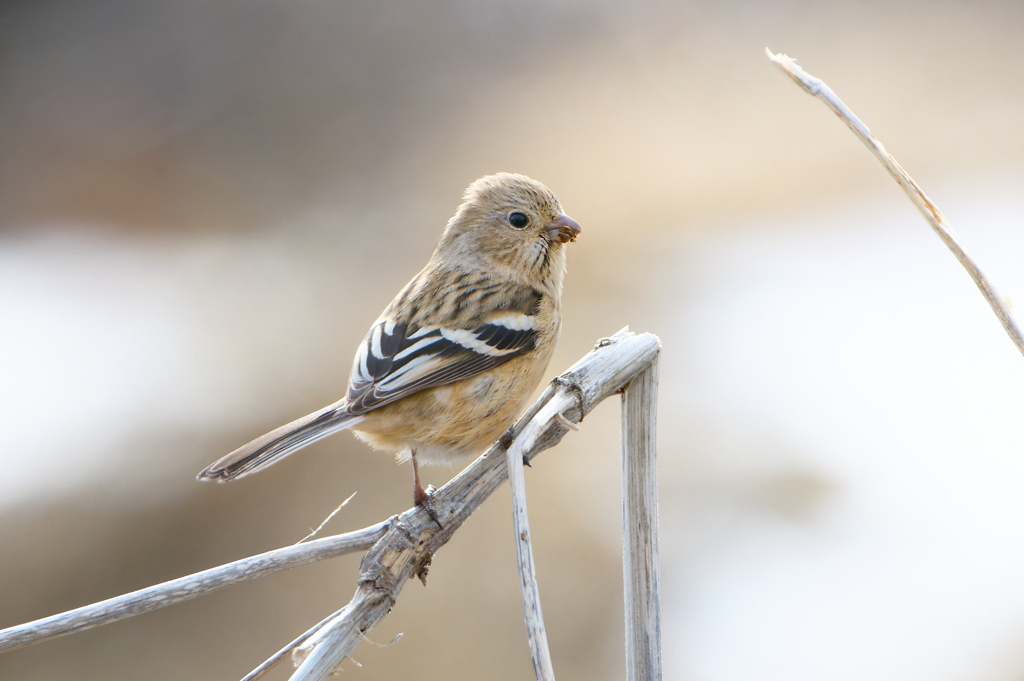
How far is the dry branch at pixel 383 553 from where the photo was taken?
71.1 inches

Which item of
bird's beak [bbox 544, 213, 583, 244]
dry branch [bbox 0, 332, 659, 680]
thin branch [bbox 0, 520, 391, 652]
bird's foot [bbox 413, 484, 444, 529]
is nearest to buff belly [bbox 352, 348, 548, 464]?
bird's foot [bbox 413, 484, 444, 529]

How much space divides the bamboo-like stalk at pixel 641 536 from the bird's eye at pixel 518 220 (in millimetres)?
1559

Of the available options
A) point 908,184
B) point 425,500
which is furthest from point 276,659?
point 908,184

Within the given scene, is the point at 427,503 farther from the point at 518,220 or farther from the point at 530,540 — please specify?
the point at 518,220

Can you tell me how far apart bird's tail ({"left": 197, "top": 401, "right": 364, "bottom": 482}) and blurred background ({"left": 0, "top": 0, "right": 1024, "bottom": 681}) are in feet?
6.35

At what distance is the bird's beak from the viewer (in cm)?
374

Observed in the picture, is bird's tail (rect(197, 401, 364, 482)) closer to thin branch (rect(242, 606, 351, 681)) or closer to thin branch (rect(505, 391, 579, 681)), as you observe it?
thin branch (rect(242, 606, 351, 681))

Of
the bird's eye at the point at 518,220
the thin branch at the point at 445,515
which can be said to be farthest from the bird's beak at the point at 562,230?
the thin branch at the point at 445,515

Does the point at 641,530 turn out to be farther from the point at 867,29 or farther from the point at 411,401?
the point at 867,29

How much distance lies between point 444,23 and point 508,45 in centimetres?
Result: 96

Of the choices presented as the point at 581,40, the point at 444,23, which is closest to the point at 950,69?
the point at 581,40

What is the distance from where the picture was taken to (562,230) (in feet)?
12.3

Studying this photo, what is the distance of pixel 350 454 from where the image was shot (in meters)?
6.09

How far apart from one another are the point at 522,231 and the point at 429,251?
16.2 feet
